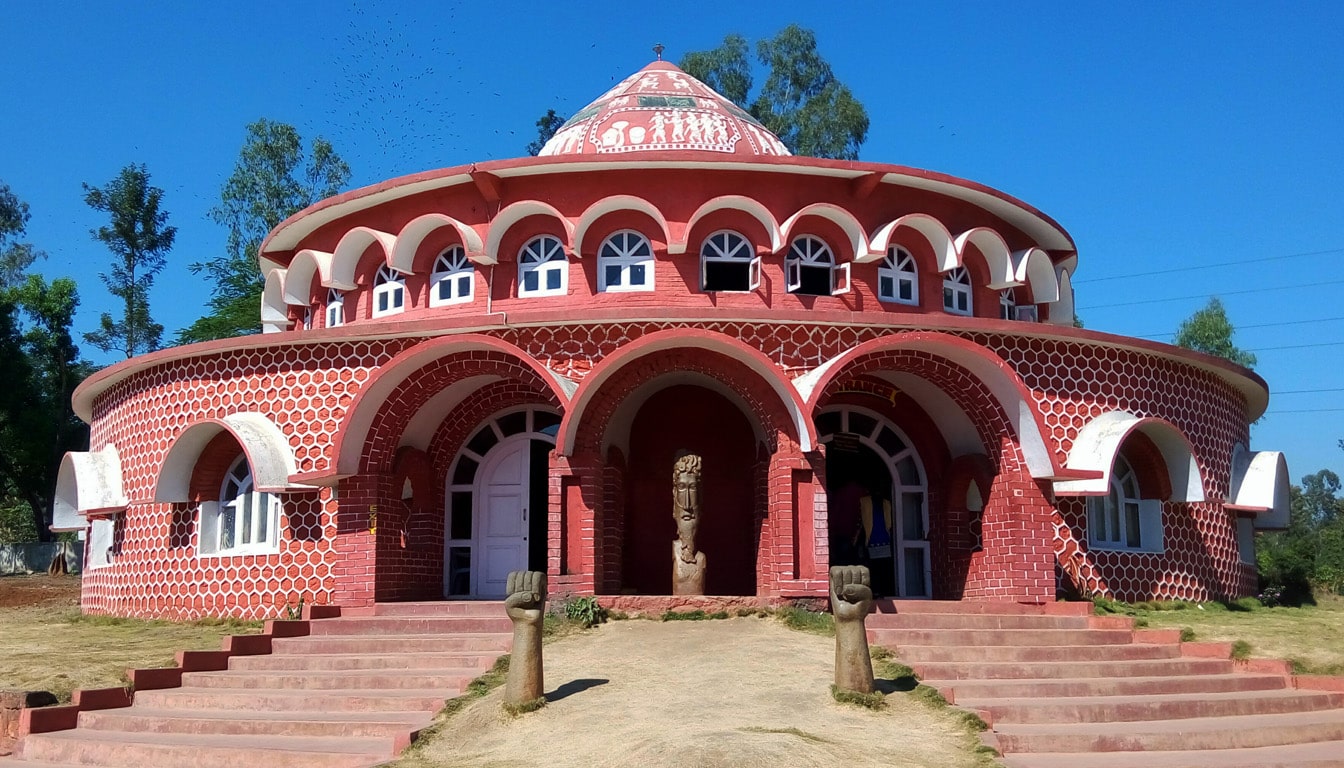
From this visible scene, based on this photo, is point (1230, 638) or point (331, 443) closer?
point (1230, 638)

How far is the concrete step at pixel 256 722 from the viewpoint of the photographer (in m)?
10.1

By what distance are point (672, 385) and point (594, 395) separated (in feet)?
8.19

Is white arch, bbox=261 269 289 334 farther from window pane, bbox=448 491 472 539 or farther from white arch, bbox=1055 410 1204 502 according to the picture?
white arch, bbox=1055 410 1204 502

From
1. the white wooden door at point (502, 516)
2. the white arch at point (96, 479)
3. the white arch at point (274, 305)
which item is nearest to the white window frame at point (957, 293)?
the white wooden door at point (502, 516)

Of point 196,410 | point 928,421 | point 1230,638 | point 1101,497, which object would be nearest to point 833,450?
point 928,421

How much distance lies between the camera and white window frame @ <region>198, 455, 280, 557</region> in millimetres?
15570

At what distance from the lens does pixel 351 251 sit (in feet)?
56.9

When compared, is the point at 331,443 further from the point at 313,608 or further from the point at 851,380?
the point at 851,380

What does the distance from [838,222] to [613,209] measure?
2.98m

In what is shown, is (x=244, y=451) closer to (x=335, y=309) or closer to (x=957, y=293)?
(x=335, y=309)

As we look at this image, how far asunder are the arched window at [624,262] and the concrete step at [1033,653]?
6258 millimetres

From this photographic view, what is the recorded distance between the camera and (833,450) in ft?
54.1

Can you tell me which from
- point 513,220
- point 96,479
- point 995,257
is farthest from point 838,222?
point 96,479

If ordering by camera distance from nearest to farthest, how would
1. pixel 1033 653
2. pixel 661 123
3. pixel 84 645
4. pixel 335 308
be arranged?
pixel 1033 653 < pixel 84 645 < pixel 335 308 < pixel 661 123
